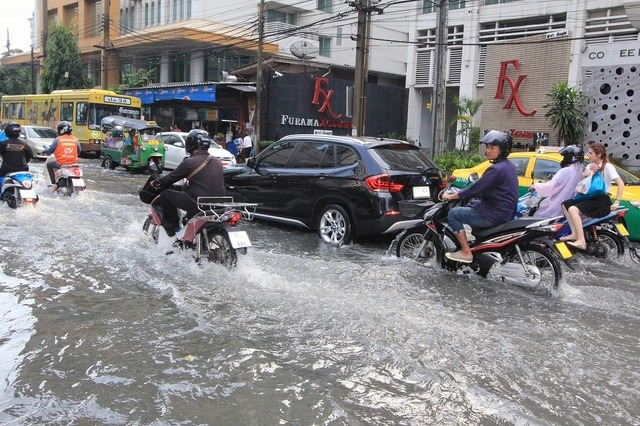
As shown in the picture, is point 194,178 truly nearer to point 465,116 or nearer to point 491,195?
point 491,195

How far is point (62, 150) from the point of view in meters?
11.6

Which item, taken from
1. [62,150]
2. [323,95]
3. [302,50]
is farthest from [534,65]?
[62,150]

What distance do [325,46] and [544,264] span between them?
124 ft

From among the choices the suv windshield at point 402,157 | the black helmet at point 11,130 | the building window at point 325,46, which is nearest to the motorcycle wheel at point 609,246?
the suv windshield at point 402,157

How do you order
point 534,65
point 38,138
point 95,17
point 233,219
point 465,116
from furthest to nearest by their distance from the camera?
point 95,17
point 465,116
point 38,138
point 534,65
point 233,219

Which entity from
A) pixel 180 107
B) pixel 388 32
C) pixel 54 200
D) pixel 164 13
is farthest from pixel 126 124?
pixel 388 32

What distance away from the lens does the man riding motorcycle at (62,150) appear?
11.5 metres

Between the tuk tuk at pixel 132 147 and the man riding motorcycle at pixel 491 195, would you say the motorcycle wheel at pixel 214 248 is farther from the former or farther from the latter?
the tuk tuk at pixel 132 147

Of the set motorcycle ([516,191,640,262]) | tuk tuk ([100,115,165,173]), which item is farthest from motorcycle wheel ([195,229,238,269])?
tuk tuk ([100,115,165,173])

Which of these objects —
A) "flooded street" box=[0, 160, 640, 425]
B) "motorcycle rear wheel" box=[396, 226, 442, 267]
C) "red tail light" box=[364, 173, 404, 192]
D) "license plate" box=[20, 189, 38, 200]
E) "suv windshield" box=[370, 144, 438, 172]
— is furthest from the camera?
"license plate" box=[20, 189, 38, 200]

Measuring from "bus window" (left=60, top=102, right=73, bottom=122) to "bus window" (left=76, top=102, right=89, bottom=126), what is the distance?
0.51 metres

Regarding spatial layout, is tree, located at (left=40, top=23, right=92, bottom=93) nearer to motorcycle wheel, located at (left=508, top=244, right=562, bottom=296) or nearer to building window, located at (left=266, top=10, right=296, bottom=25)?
building window, located at (left=266, top=10, right=296, bottom=25)

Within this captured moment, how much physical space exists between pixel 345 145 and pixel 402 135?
2530 cm

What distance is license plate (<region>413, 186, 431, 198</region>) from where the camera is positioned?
833 cm
